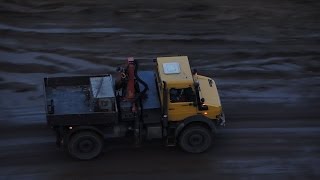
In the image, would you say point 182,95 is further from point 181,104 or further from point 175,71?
point 175,71

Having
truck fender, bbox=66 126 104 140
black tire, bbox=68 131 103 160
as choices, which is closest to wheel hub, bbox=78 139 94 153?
black tire, bbox=68 131 103 160

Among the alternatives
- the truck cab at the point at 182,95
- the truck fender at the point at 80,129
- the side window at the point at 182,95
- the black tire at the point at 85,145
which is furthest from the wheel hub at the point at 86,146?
the side window at the point at 182,95

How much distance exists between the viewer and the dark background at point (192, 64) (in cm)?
1495

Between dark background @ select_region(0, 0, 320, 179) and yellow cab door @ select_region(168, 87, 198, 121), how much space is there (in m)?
1.28

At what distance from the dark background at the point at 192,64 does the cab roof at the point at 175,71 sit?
7.37 ft

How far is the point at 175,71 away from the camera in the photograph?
14.9 metres

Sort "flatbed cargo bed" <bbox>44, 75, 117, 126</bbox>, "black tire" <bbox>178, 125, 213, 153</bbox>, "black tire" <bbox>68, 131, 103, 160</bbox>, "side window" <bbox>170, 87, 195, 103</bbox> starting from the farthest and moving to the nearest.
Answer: "black tire" <bbox>178, 125, 213, 153</bbox>
"side window" <bbox>170, 87, 195, 103</bbox>
"black tire" <bbox>68, 131, 103, 160</bbox>
"flatbed cargo bed" <bbox>44, 75, 117, 126</bbox>

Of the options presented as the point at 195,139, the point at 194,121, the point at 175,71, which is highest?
the point at 175,71

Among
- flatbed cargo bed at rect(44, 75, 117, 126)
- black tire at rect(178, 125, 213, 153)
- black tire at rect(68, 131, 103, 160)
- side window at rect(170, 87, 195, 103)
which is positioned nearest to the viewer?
flatbed cargo bed at rect(44, 75, 117, 126)

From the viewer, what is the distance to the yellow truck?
47.5ft

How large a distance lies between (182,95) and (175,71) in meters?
0.70

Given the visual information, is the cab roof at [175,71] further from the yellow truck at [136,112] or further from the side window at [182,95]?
the side window at [182,95]

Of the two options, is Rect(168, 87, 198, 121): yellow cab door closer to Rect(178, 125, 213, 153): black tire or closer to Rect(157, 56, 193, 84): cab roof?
Rect(157, 56, 193, 84): cab roof

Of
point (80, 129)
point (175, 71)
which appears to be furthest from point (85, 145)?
point (175, 71)
